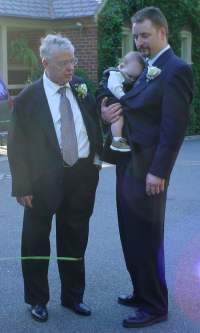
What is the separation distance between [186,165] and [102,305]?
7866 millimetres

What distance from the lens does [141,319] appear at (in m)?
4.40

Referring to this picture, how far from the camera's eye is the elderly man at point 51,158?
432 cm

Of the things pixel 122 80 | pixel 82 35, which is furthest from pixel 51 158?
pixel 82 35

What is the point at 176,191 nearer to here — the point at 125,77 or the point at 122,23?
the point at 125,77

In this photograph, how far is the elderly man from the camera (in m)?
4.32

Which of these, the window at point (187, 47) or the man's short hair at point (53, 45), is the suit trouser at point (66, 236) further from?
the window at point (187, 47)

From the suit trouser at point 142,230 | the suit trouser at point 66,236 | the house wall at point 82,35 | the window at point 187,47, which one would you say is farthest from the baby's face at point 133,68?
the window at point 187,47

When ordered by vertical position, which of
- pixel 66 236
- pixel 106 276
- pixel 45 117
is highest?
pixel 45 117

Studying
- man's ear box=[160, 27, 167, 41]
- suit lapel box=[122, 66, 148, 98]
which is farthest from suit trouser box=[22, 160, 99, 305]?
man's ear box=[160, 27, 167, 41]

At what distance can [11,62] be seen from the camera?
1786 cm

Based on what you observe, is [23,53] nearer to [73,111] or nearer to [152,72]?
[73,111]

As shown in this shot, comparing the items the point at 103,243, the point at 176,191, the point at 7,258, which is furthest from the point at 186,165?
the point at 7,258

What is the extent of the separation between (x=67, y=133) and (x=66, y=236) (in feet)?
2.61

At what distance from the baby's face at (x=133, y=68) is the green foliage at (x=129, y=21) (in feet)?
41.4
